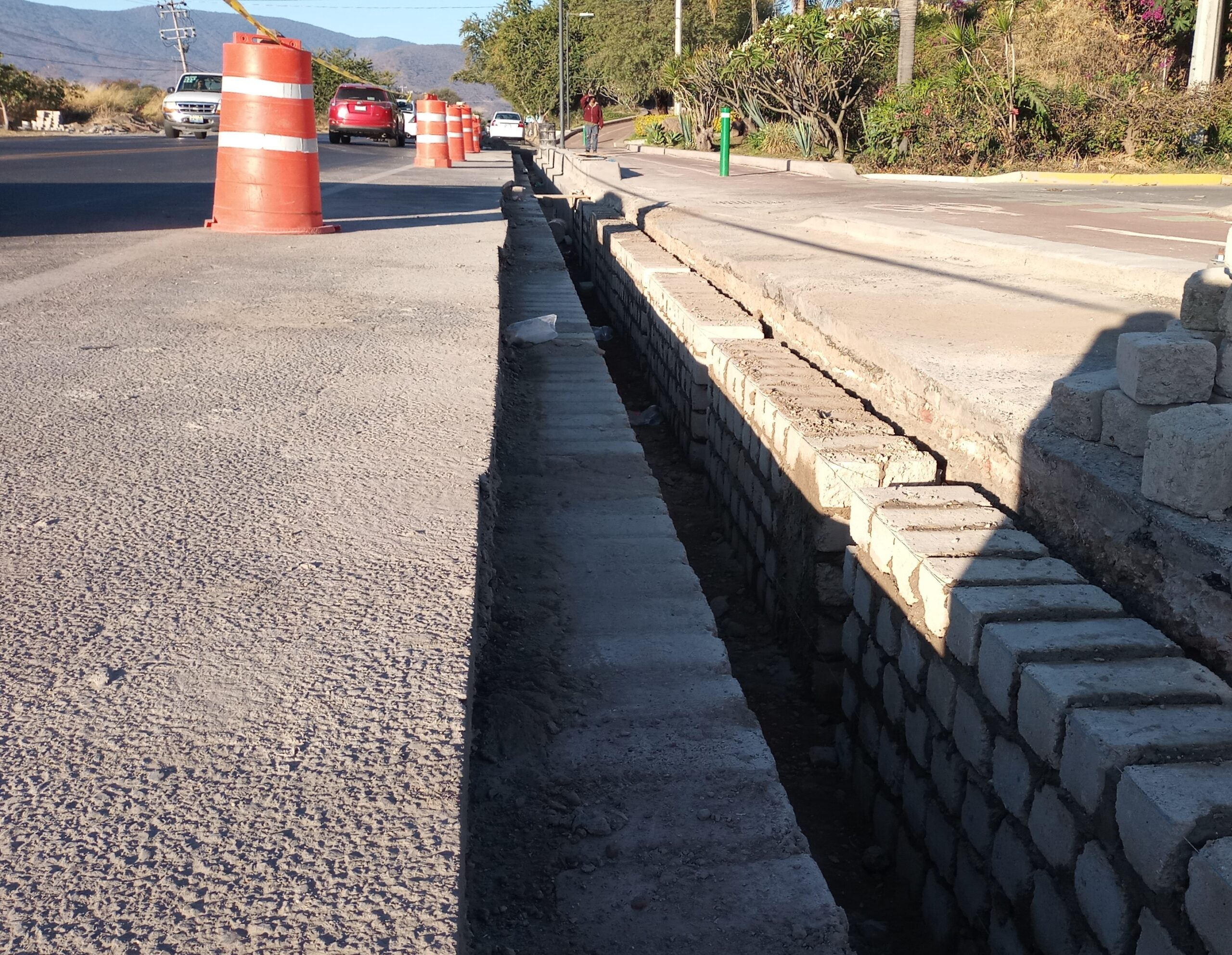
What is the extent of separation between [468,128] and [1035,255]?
18.2 m

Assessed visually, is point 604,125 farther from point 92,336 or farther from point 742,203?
point 92,336

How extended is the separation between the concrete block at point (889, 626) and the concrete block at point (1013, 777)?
20.2 inches

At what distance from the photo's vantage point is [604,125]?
5375cm

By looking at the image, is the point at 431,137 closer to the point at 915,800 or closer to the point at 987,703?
the point at 915,800

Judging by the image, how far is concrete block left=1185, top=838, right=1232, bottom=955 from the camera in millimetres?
1504

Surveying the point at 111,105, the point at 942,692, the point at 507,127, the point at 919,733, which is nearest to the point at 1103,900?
the point at 942,692

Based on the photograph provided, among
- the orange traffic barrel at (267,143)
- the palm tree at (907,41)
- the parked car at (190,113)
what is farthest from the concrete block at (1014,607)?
the parked car at (190,113)

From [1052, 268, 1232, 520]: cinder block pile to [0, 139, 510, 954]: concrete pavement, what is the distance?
4.39ft

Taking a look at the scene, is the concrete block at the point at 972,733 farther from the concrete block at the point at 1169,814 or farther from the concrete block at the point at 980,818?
the concrete block at the point at 1169,814

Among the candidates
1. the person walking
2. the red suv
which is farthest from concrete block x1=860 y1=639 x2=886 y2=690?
the person walking

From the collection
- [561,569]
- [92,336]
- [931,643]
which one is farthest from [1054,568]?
[92,336]

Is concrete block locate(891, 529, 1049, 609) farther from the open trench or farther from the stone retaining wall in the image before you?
the open trench

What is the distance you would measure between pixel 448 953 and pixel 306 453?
1.67 m

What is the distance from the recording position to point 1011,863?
2186 millimetres
